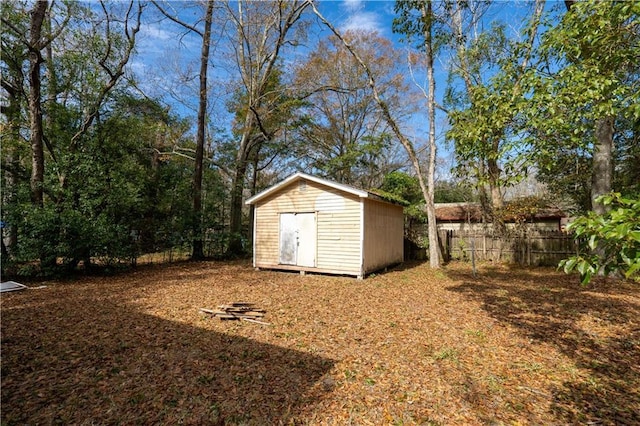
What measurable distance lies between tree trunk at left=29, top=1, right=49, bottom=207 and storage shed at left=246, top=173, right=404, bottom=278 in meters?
6.20

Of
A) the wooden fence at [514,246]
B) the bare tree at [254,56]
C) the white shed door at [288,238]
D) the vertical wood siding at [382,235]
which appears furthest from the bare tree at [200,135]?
the wooden fence at [514,246]

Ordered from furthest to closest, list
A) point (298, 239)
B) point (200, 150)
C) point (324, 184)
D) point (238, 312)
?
point (200, 150)
point (298, 239)
point (324, 184)
point (238, 312)

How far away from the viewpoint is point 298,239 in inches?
402

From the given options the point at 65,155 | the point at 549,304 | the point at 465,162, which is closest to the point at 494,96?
the point at 465,162

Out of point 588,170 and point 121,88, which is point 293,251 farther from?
point 588,170

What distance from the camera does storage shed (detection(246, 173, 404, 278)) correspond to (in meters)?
9.29

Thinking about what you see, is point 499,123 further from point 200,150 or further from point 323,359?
point 200,150

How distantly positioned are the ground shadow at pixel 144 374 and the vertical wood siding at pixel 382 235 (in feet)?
19.3

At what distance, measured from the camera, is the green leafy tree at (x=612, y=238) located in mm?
1504

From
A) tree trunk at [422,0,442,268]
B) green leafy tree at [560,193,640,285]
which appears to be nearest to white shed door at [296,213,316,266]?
tree trunk at [422,0,442,268]

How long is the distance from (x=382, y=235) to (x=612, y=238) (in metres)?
9.11

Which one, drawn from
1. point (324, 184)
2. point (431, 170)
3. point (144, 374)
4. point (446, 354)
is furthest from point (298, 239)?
point (144, 374)

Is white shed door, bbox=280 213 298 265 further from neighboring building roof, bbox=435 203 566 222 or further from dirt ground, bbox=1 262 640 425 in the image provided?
neighboring building roof, bbox=435 203 566 222

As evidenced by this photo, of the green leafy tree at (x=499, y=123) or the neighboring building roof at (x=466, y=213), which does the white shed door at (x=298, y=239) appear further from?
the neighboring building roof at (x=466, y=213)
